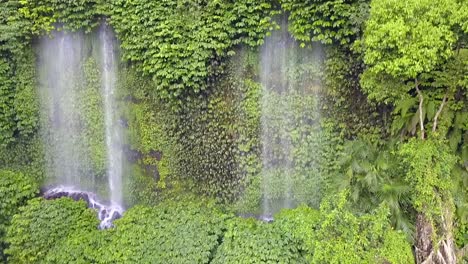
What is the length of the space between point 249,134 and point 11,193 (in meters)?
5.73

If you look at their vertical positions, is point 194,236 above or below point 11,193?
below

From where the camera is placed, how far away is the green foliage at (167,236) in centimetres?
715

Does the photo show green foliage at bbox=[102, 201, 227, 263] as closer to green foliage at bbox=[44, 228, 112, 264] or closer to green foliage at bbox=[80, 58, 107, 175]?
green foliage at bbox=[44, 228, 112, 264]

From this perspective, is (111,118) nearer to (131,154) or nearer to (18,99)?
(131,154)

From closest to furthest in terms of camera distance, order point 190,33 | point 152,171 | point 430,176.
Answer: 1. point 430,176
2. point 190,33
3. point 152,171

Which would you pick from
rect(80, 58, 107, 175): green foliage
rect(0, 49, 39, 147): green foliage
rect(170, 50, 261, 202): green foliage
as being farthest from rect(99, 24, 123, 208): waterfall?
rect(0, 49, 39, 147): green foliage

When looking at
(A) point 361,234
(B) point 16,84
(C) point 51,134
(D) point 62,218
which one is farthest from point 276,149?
(B) point 16,84

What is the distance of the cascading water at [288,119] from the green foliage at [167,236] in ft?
6.26

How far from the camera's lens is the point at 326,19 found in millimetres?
7734

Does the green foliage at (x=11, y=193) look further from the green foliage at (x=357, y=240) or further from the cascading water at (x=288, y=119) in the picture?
the green foliage at (x=357, y=240)

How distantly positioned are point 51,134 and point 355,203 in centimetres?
828

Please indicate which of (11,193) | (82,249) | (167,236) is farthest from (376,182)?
(11,193)

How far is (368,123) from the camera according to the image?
8227mm

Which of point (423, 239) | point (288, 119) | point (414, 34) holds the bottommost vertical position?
point (423, 239)
